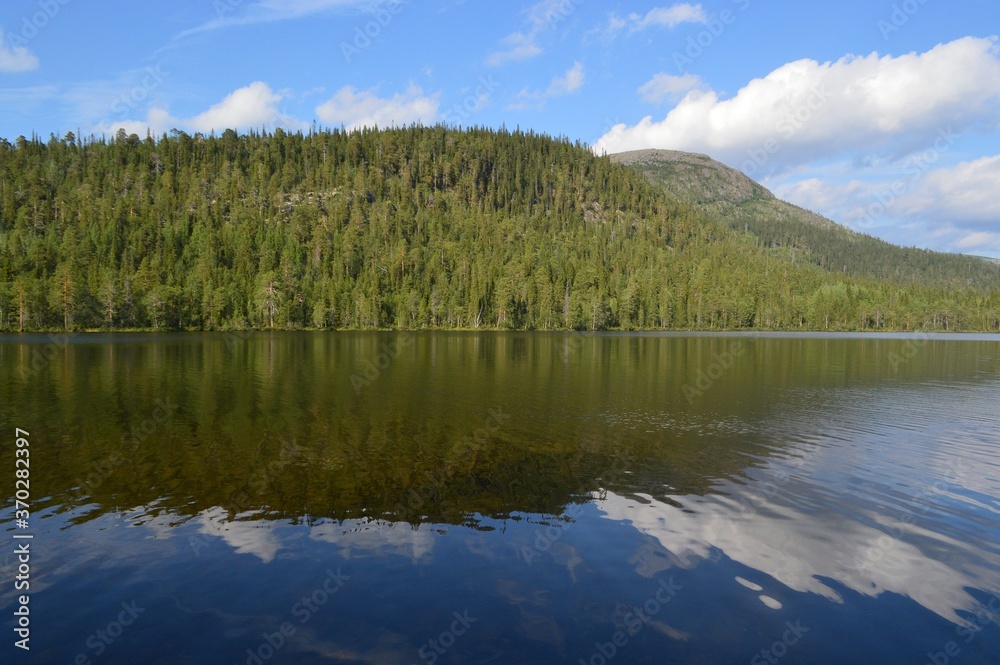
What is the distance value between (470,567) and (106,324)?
184 m

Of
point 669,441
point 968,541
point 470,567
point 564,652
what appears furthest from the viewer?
point 669,441

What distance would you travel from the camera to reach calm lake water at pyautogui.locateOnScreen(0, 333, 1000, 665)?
460 inches

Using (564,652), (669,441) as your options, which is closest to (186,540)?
(564,652)

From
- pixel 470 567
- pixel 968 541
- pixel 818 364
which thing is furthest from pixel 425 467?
pixel 818 364

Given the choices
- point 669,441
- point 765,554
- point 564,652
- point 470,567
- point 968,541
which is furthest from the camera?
point 669,441

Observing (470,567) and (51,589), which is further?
(470,567)

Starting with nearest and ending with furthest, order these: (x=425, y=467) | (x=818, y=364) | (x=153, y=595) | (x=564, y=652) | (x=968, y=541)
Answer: (x=564, y=652) → (x=153, y=595) → (x=968, y=541) → (x=425, y=467) → (x=818, y=364)

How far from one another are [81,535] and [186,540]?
10.7 ft

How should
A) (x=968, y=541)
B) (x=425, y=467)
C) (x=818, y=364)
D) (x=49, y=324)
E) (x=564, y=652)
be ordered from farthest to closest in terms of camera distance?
1. (x=49, y=324)
2. (x=818, y=364)
3. (x=425, y=467)
4. (x=968, y=541)
5. (x=564, y=652)

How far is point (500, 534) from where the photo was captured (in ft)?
56.2

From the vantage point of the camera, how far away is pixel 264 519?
58.4 feet

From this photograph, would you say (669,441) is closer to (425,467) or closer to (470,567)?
(425,467)

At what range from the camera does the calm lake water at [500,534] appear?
38.3ft

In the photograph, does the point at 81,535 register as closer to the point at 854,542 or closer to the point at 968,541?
the point at 854,542
